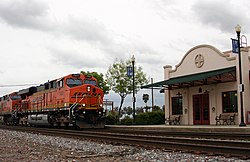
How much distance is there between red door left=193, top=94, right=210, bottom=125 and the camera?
2692 cm

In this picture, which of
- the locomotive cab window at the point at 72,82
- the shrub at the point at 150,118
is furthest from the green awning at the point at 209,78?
the locomotive cab window at the point at 72,82

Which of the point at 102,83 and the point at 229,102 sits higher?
the point at 102,83

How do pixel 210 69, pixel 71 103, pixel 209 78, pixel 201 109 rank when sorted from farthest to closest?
pixel 201 109 < pixel 210 69 < pixel 209 78 < pixel 71 103

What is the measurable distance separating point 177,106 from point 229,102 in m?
5.67

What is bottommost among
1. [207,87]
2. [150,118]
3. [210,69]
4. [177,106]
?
[150,118]

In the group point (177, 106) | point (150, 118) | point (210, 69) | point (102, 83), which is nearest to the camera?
point (210, 69)

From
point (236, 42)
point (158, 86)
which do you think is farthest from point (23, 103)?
point (236, 42)

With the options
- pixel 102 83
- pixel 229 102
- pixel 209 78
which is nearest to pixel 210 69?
pixel 209 78

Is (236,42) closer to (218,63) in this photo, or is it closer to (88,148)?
(218,63)

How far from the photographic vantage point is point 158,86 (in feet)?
97.1

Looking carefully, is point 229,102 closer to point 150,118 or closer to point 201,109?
point 201,109

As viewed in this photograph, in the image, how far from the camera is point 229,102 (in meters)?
25.2

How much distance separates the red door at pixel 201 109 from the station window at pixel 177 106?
1809 mm

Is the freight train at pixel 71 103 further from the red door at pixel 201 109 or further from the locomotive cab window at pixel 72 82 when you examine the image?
the red door at pixel 201 109
